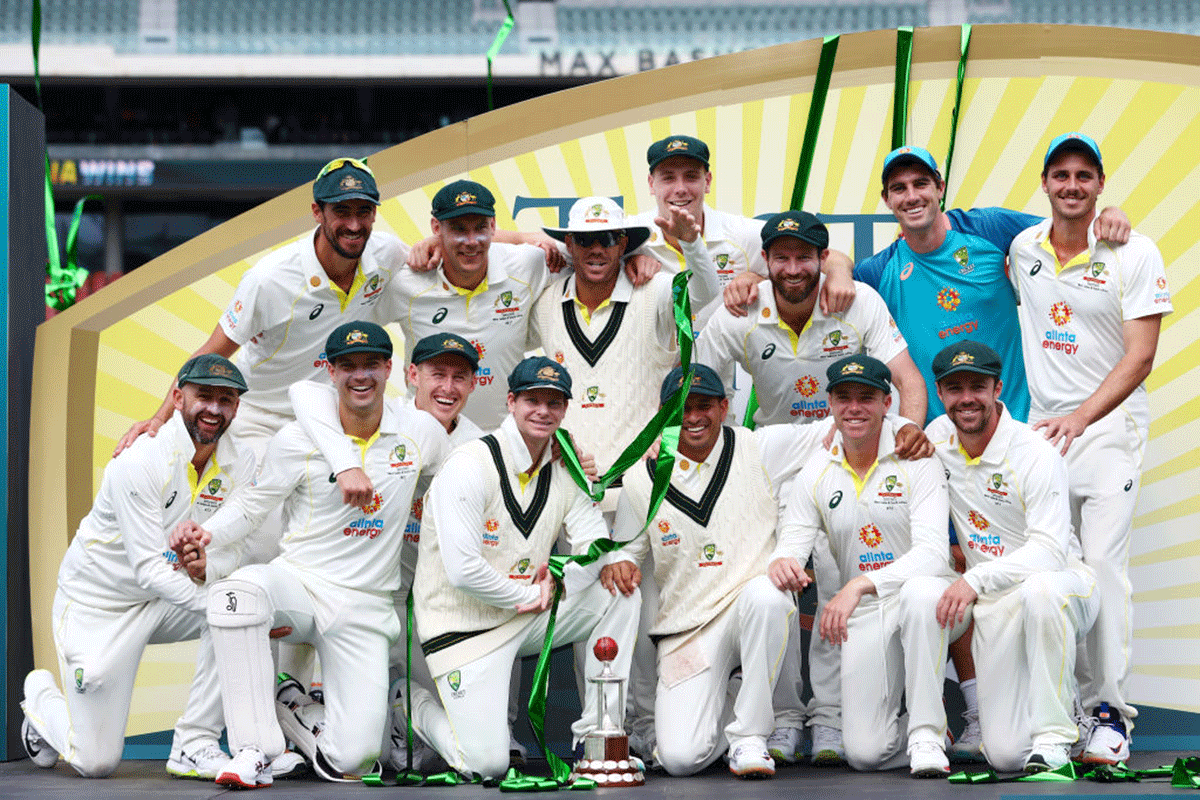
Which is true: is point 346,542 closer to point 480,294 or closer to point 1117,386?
point 480,294

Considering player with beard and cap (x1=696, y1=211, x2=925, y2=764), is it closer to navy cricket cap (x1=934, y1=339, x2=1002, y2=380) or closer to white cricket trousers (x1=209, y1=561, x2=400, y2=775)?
navy cricket cap (x1=934, y1=339, x2=1002, y2=380)

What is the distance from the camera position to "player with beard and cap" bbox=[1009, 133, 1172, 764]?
5.31 metres

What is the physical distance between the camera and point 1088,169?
18.1 feet

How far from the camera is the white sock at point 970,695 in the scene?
18.1 feet

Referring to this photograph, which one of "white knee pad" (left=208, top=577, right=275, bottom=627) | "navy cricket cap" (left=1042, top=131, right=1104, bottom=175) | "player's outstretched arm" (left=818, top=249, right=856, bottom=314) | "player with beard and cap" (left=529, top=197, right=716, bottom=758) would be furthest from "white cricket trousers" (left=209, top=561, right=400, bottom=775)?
"navy cricket cap" (left=1042, top=131, right=1104, bottom=175)

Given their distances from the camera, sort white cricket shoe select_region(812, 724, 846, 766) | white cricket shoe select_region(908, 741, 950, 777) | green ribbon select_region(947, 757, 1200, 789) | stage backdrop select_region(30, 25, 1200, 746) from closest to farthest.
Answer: green ribbon select_region(947, 757, 1200, 789) → white cricket shoe select_region(908, 741, 950, 777) → white cricket shoe select_region(812, 724, 846, 766) → stage backdrop select_region(30, 25, 1200, 746)

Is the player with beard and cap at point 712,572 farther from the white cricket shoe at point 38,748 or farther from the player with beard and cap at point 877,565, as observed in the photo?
the white cricket shoe at point 38,748

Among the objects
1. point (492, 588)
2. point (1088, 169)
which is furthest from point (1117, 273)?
point (492, 588)

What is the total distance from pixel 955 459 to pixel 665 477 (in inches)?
44.7

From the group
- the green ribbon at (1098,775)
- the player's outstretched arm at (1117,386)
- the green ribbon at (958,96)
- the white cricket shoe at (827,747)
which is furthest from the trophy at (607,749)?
the green ribbon at (958,96)

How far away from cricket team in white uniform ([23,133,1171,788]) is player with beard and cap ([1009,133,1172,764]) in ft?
0.04

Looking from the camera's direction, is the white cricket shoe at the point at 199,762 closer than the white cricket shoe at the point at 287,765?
No

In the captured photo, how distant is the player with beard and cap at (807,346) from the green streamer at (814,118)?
102cm

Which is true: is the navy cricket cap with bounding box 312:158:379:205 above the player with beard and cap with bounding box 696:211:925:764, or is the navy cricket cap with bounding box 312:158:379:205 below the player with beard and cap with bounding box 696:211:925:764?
above
